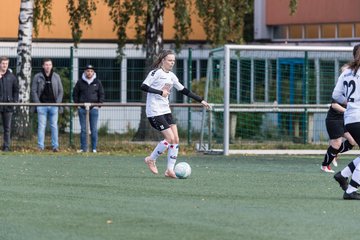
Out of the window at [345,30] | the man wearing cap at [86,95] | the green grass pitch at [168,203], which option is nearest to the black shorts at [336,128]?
the green grass pitch at [168,203]

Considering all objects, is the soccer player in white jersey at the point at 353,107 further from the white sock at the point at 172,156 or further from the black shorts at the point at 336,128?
the black shorts at the point at 336,128

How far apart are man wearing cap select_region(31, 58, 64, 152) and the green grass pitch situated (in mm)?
4728

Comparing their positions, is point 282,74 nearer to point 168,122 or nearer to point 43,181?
point 168,122

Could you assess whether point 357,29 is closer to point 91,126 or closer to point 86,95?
point 86,95

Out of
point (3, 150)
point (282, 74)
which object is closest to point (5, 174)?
point (3, 150)

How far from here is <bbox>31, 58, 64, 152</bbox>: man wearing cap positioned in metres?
26.5

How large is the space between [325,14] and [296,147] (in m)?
10.2

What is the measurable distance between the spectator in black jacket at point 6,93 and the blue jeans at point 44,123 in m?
0.64

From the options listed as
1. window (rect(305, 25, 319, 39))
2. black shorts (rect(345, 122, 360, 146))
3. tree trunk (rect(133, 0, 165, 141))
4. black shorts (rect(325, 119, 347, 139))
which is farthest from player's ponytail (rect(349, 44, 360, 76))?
window (rect(305, 25, 319, 39))

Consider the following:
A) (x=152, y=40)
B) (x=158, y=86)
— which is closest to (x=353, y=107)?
(x=158, y=86)

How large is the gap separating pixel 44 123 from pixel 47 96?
2.22 ft

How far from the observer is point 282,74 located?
30391 mm

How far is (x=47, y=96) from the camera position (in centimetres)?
2691

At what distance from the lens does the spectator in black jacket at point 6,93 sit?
1016 inches
